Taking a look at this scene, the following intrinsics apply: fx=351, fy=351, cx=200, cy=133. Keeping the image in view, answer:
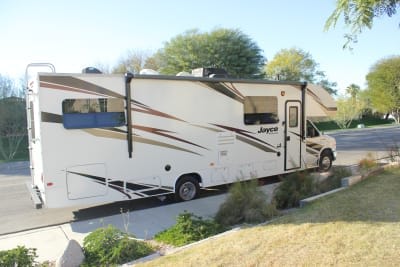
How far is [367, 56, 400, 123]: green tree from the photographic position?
47.9 m

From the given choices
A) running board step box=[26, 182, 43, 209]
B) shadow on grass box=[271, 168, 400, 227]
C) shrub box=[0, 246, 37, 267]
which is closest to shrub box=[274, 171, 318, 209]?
shadow on grass box=[271, 168, 400, 227]

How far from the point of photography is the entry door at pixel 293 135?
10195mm

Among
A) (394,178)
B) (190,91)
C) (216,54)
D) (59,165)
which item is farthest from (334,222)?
(216,54)

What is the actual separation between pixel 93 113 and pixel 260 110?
4535 mm

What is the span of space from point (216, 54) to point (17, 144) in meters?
15.3

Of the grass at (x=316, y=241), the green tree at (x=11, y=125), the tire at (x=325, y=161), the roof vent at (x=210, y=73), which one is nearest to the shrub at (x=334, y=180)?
the grass at (x=316, y=241)

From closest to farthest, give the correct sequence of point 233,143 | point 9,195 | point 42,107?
1. point 42,107
2. point 233,143
3. point 9,195

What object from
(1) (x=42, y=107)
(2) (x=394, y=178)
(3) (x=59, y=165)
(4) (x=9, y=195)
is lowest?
(4) (x=9, y=195)

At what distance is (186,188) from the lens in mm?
8508

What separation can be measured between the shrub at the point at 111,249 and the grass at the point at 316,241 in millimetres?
443

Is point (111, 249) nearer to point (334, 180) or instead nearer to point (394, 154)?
point (334, 180)

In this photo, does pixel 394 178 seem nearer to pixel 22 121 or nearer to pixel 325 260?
pixel 325 260

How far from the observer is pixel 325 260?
13.6 ft

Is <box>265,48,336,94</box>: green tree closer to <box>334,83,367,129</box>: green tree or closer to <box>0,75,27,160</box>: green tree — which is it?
<box>334,83,367,129</box>: green tree
